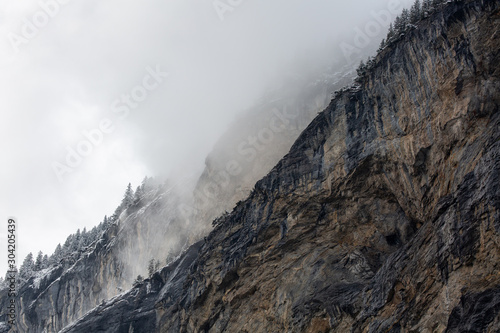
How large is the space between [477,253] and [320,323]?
1249 centimetres

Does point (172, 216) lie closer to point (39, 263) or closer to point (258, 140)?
point (258, 140)

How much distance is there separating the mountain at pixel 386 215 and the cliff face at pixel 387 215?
0.08m

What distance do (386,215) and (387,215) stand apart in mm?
81

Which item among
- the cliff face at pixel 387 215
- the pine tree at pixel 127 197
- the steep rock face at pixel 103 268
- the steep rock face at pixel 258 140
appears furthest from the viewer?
the pine tree at pixel 127 197

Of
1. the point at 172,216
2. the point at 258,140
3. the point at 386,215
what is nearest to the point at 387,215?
the point at 386,215

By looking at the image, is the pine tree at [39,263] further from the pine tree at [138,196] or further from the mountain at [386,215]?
the mountain at [386,215]

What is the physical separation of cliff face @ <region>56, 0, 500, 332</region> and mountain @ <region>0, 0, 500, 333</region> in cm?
8

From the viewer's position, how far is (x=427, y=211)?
28109 mm

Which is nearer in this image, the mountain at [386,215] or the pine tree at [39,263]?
the mountain at [386,215]

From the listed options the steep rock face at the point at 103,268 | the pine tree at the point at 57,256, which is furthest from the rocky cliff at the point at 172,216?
the pine tree at the point at 57,256

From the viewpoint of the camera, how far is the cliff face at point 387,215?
69.4ft

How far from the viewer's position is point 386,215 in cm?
3244

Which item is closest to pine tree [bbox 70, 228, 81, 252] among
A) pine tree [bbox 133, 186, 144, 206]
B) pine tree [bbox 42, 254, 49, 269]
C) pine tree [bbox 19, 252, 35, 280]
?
pine tree [bbox 42, 254, 49, 269]

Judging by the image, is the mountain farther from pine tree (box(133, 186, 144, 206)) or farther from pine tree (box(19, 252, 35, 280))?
pine tree (box(19, 252, 35, 280))
